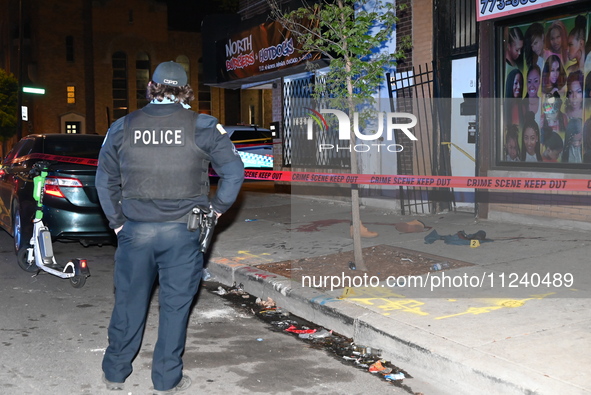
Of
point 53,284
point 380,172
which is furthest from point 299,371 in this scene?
point 380,172

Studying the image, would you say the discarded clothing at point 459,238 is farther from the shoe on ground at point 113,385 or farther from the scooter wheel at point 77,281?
the shoe on ground at point 113,385

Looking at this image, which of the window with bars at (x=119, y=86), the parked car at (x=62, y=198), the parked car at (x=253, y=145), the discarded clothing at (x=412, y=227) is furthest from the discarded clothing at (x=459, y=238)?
the window with bars at (x=119, y=86)

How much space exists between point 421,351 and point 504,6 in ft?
21.0

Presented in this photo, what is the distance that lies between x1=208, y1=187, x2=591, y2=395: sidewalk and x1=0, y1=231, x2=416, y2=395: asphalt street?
0.42 meters

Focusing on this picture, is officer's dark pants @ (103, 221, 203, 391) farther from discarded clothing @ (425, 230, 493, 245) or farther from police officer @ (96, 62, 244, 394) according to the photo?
discarded clothing @ (425, 230, 493, 245)

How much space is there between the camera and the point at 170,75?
169 inches

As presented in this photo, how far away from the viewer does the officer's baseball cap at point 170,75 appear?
4273 millimetres

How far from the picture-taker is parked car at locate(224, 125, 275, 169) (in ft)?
67.3

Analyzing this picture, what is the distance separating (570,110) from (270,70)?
7268 millimetres

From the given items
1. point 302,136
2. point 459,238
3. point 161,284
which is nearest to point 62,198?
point 161,284

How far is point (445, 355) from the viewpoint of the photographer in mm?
4723

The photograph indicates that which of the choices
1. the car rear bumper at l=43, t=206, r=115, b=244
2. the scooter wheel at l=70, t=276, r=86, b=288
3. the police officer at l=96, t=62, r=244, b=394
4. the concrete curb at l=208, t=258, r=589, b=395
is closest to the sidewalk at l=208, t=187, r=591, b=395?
the concrete curb at l=208, t=258, r=589, b=395

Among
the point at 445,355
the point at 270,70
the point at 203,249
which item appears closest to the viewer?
the point at 203,249

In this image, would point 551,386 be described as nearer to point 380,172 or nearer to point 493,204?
point 493,204
